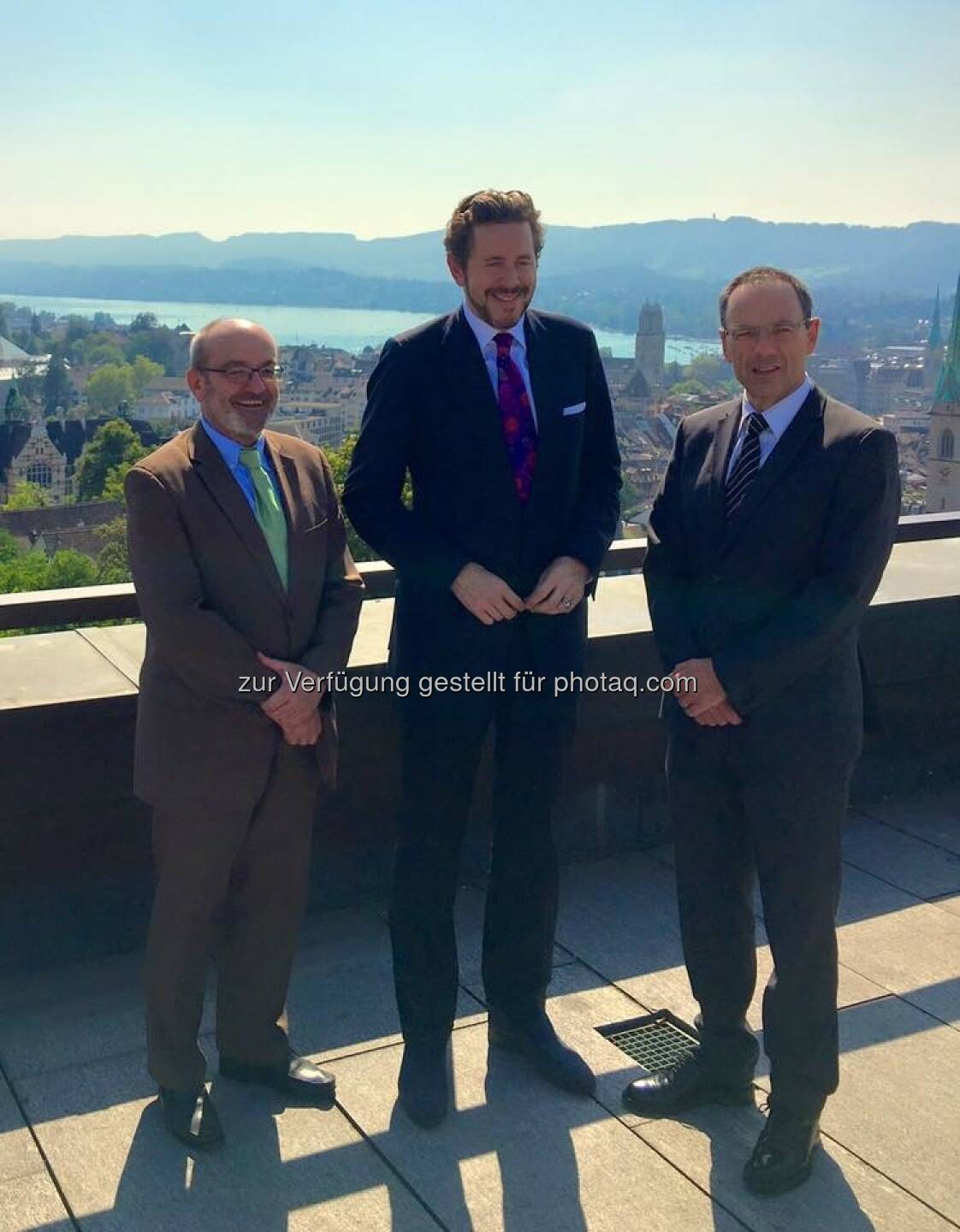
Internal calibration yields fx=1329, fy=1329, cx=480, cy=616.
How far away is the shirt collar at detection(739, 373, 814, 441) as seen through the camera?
296cm

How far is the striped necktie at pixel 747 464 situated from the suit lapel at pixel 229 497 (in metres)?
1.06

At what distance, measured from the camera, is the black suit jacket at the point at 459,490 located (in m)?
3.15

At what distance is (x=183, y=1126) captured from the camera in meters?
3.01

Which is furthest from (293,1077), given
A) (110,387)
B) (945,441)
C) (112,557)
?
(110,387)

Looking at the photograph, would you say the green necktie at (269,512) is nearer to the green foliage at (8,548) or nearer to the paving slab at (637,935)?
the paving slab at (637,935)

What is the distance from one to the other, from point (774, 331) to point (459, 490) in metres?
0.81

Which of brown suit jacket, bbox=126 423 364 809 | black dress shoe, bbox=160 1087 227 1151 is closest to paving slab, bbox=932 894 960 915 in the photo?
brown suit jacket, bbox=126 423 364 809

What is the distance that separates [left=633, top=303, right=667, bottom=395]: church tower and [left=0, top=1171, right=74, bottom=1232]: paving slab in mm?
109652

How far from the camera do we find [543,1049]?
3.36 metres

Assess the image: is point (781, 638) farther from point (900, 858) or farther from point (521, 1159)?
point (900, 858)

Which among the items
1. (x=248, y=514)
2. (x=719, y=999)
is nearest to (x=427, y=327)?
(x=248, y=514)

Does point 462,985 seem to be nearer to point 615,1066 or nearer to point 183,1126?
point 615,1066

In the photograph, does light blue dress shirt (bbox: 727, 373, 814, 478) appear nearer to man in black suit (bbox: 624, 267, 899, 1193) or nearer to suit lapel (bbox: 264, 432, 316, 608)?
man in black suit (bbox: 624, 267, 899, 1193)

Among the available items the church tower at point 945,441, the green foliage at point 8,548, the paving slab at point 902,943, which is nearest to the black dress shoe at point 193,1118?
the paving slab at point 902,943
